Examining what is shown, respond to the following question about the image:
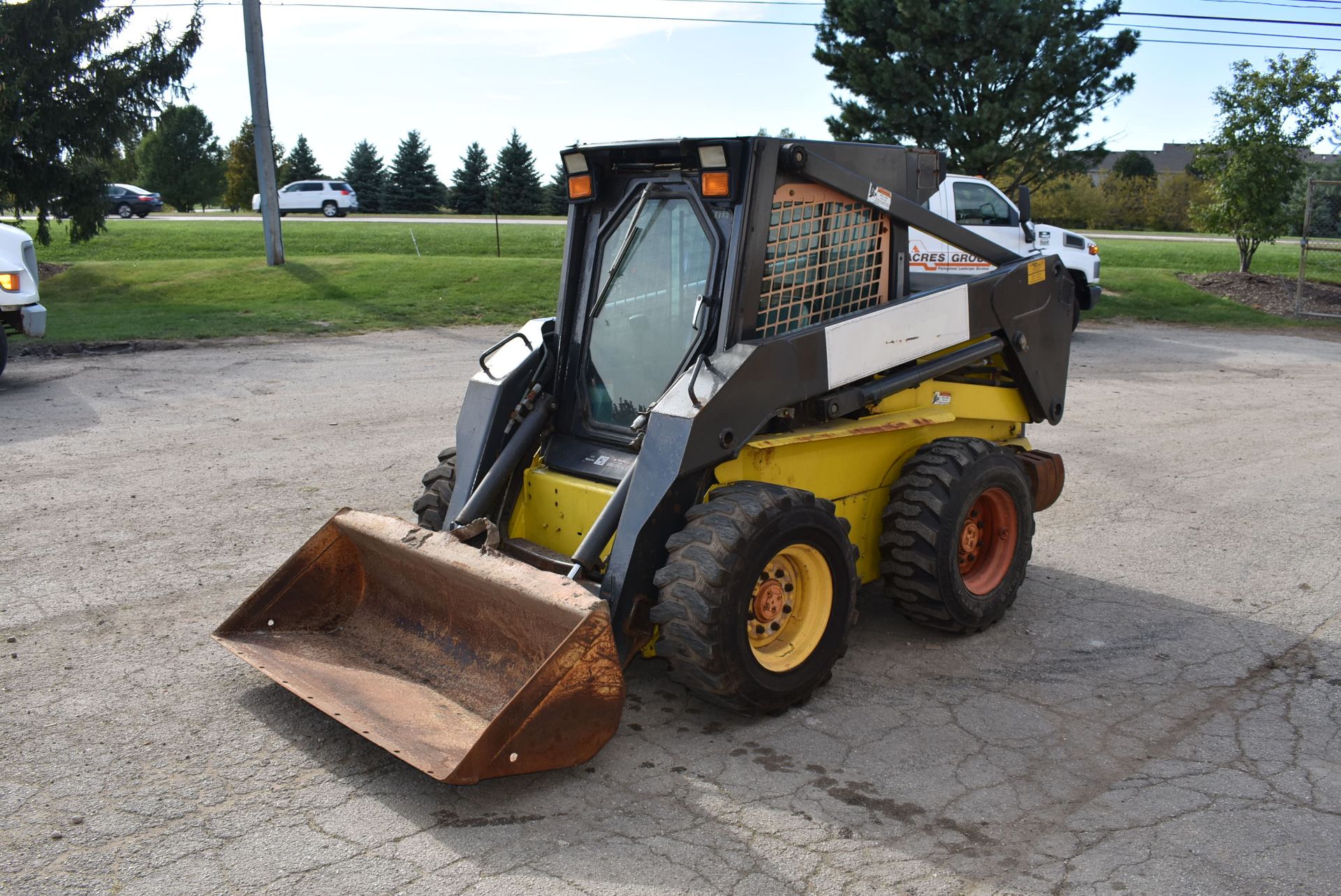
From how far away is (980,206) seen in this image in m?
15.3

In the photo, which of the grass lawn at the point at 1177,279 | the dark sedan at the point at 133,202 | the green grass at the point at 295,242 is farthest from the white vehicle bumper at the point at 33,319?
the dark sedan at the point at 133,202

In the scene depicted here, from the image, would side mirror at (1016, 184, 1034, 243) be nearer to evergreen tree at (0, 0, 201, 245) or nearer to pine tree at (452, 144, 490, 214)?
evergreen tree at (0, 0, 201, 245)

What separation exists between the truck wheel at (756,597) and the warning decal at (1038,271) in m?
1.95

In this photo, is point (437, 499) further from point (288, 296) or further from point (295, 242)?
point (295, 242)

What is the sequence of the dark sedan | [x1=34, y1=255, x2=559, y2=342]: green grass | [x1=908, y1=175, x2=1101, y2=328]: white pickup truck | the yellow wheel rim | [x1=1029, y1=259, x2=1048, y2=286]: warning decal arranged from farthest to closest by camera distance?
the dark sedan < [x1=34, y1=255, x2=559, y2=342]: green grass < [x1=908, y1=175, x2=1101, y2=328]: white pickup truck < [x1=1029, y1=259, x2=1048, y2=286]: warning decal < the yellow wheel rim

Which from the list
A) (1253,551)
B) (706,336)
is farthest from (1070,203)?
(706,336)

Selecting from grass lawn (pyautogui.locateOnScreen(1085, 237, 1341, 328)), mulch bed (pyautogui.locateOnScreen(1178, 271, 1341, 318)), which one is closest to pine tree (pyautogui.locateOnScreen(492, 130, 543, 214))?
grass lawn (pyautogui.locateOnScreen(1085, 237, 1341, 328))

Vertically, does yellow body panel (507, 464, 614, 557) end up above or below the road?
below

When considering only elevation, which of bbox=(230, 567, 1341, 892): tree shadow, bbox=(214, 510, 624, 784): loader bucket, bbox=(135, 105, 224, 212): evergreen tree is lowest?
bbox=(230, 567, 1341, 892): tree shadow

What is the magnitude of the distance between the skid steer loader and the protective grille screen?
1cm

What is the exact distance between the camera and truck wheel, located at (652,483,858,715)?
4.24m

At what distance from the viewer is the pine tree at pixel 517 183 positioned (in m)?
47.6

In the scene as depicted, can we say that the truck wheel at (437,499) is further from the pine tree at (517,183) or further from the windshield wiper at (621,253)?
the pine tree at (517,183)

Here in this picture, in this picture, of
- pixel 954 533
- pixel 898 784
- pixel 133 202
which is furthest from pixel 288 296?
pixel 133 202
